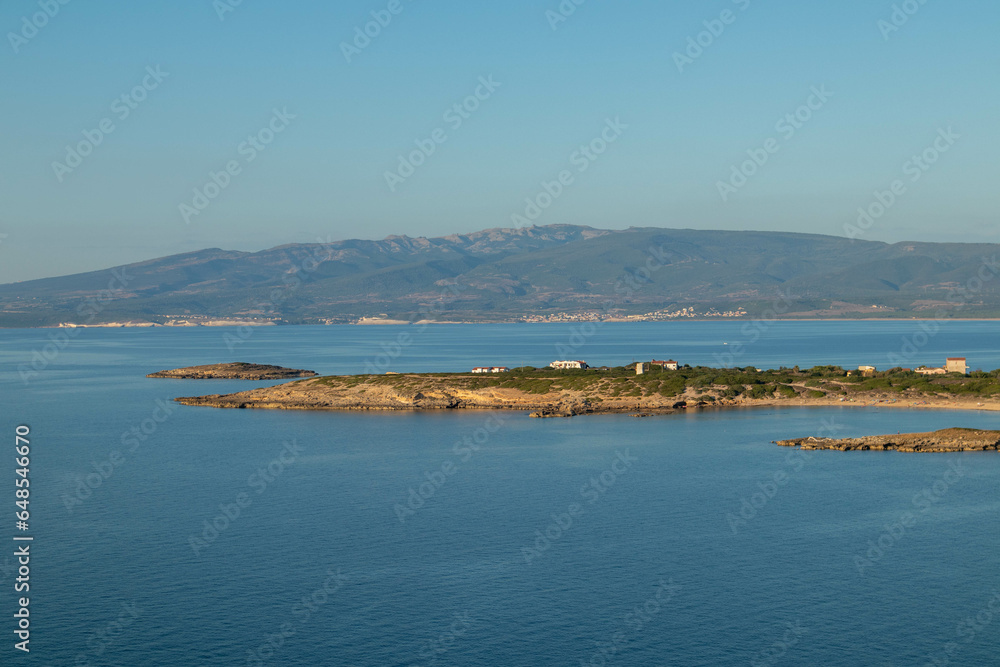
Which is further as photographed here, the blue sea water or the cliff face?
the cliff face

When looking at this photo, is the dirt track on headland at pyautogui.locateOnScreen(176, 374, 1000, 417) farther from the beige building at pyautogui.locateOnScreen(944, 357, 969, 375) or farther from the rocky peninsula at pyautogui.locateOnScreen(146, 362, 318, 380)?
the rocky peninsula at pyautogui.locateOnScreen(146, 362, 318, 380)

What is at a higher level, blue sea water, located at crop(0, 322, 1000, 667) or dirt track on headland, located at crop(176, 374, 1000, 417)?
dirt track on headland, located at crop(176, 374, 1000, 417)

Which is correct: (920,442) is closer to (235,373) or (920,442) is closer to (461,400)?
(461,400)

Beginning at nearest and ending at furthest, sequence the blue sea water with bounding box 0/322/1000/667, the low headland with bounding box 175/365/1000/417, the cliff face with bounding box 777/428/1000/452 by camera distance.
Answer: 1. the blue sea water with bounding box 0/322/1000/667
2. the cliff face with bounding box 777/428/1000/452
3. the low headland with bounding box 175/365/1000/417

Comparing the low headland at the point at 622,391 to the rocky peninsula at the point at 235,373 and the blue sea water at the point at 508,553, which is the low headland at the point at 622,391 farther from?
the rocky peninsula at the point at 235,373

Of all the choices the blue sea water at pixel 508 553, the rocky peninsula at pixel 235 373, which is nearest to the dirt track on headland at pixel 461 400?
the blue sea water at pixel 508 553

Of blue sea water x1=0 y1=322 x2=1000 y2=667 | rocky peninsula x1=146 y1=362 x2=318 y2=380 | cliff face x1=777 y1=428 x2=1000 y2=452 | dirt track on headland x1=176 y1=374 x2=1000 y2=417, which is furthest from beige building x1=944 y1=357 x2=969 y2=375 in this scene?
rocky peninsula x1=146 y1=362 x2=318 y2=380

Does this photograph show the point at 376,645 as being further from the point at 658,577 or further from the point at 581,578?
the point at 658,577
